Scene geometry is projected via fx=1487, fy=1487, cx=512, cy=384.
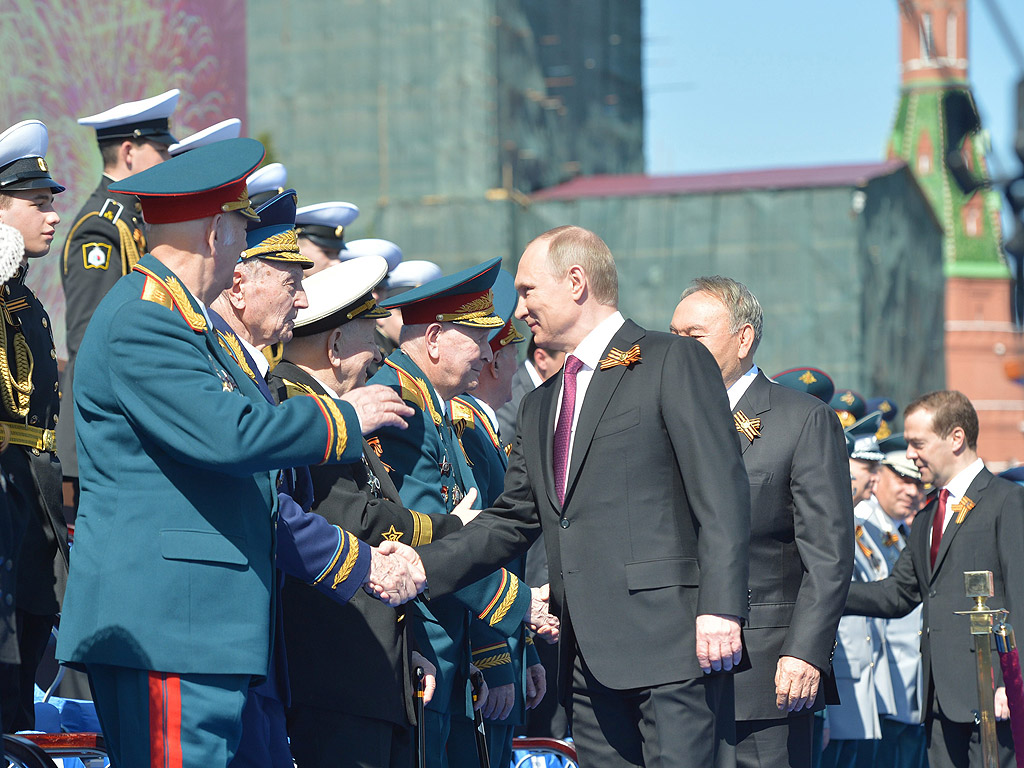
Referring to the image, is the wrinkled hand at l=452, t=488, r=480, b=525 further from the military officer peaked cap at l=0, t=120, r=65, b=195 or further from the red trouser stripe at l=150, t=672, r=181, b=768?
the military officer peaked cap at l=0, t=120, r=65, b=195

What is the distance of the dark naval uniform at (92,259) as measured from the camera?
568cm

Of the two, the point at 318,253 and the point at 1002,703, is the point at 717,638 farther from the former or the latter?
the point at 318,253

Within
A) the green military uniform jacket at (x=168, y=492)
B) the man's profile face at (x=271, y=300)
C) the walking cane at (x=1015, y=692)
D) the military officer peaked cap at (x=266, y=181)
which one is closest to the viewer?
the green military uniform jacket at (x=168, y=492)

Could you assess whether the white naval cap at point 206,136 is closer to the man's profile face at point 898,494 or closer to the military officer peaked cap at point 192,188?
the military officer peaked cap at point 192,188

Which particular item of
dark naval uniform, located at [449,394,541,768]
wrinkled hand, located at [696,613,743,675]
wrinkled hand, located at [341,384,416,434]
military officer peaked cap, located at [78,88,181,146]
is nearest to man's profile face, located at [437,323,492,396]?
dark naval uniform, located at [449,394,541,768]

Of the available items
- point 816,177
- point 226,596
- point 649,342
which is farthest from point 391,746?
point 816,177

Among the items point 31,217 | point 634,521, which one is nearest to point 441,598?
point 634,521

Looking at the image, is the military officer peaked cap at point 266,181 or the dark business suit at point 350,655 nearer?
the dark business suit at point 350,655

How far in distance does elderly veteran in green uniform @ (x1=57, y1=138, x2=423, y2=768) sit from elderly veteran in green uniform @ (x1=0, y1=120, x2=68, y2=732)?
1.07 meters

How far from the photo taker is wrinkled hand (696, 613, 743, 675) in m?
3.97

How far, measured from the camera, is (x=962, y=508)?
6250mm

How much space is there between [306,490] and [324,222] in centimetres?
278

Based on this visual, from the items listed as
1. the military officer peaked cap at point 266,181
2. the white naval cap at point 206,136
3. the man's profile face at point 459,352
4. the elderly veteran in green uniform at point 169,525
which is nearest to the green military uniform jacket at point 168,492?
the elderly veteran in green uniform at point 169,525

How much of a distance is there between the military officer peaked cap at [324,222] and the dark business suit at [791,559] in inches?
106
